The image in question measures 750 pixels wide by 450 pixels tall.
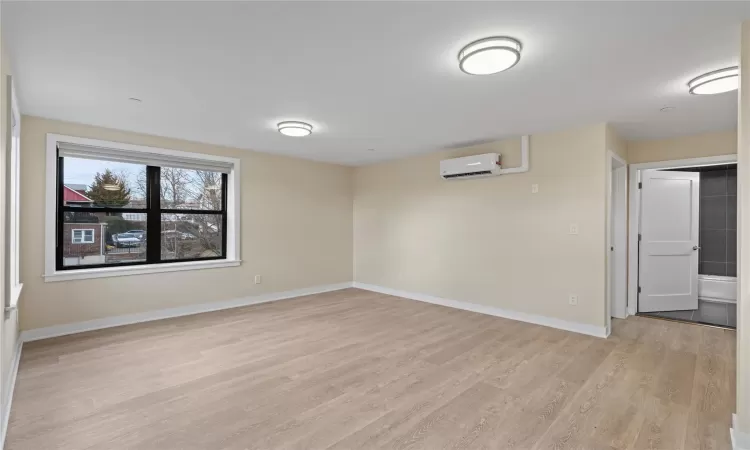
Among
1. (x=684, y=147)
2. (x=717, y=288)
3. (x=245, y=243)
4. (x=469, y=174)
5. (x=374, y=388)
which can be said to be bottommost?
(x=374, y=388)

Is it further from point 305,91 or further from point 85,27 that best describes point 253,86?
point 85,27

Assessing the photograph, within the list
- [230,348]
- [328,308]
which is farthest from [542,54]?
[328,308]

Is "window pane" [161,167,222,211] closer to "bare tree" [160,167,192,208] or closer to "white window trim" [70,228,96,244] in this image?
"bare tree" [160,167,192,208]

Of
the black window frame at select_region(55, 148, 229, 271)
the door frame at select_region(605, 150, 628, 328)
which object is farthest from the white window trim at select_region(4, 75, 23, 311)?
the door frame at select_region(605, 150, 628, 328)

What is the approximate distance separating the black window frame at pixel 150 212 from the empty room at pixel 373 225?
1.1 inches

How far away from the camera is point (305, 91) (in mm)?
2859

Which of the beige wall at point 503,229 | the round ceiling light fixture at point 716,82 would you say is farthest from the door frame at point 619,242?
the round ceiling light fixture at point 716,82

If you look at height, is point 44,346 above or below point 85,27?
below

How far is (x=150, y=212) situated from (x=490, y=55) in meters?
4.26

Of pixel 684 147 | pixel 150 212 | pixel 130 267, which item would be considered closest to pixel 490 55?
pixel 684 147

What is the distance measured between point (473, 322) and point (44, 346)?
14.6 feet

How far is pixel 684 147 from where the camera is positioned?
4203 mm

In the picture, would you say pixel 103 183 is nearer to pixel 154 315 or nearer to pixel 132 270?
pixel 132 270

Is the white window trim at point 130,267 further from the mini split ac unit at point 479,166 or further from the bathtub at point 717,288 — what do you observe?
the bathtub at point 717,288
